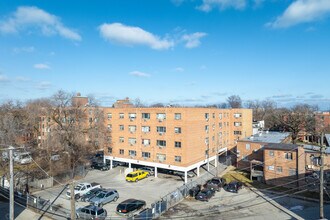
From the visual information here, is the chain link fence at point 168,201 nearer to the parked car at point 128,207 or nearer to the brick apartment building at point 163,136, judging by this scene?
the parked car at point 128,207

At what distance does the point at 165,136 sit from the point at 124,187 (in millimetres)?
9759

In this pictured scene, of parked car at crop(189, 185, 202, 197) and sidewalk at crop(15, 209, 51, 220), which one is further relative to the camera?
parked car at crop(189, 185, 202, 197)

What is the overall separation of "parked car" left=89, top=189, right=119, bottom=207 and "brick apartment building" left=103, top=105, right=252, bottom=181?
11.0m

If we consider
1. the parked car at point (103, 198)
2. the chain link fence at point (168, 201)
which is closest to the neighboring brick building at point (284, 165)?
the chain link fence at point (168, 201)

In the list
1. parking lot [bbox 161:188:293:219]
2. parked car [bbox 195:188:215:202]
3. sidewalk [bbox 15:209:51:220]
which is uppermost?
parked car [bbox 195:188:215:202]

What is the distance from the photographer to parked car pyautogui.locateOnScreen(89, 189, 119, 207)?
27.7 m

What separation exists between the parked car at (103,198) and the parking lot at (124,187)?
483mm

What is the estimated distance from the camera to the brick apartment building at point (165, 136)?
3747 centimetres

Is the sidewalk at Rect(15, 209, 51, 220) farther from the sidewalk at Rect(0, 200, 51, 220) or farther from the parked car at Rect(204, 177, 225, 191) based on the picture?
the parked car at Rect(204, 177, 225, 191)

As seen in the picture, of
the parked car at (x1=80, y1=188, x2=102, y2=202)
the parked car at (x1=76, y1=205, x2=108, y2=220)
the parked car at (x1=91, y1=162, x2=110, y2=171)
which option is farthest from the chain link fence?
the parked car at (x1=91, y1=162, x2=110, y2=171)

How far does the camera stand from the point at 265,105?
13525 centimetres

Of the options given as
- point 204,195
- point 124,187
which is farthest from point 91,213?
point 204,195

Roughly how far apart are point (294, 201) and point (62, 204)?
27.1 metres

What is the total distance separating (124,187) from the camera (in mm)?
35031
